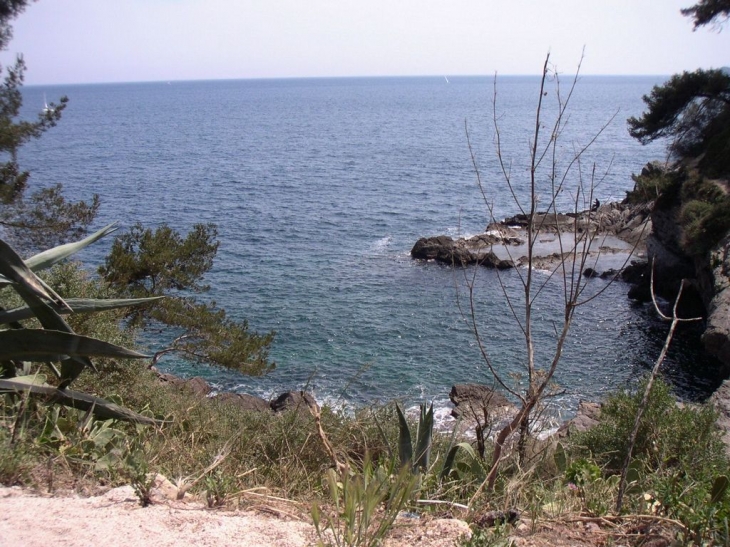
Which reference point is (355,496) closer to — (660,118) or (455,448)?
(455,448)

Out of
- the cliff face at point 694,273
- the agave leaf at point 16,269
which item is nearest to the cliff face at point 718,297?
the cliff face at point 694,273

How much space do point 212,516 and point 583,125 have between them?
106m

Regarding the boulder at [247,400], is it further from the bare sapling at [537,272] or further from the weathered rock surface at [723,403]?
the weathered rock surface at [723,403]

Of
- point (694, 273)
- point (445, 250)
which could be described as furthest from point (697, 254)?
point (445, 250)

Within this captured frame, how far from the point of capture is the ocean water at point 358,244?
78.3ft

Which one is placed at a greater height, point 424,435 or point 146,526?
point 146,526

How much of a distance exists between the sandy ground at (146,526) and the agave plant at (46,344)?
919 millimetres

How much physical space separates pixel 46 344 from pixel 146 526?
1.73 m

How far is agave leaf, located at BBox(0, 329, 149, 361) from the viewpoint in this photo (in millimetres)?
4215

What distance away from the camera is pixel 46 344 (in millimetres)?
4266

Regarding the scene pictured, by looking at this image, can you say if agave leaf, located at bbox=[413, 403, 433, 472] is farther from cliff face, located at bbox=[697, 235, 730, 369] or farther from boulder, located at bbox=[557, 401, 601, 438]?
cliff face, located at bbox=[697, 235, 730, 369]

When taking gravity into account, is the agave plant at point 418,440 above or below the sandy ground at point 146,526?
below

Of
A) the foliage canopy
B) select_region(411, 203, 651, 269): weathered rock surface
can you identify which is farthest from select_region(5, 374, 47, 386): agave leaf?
select_region(411, 203, 651, 269): weathered rock surface

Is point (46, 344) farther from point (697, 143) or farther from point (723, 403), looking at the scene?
point (697, 143)
